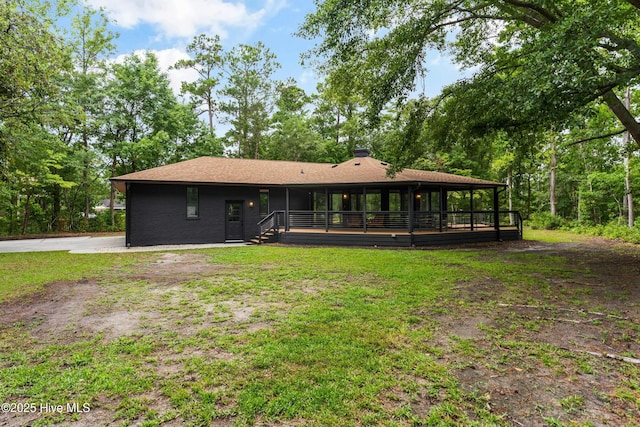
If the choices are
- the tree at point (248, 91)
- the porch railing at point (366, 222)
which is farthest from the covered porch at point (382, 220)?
the tree at point (248, 91)

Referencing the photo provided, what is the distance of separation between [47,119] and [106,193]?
14.8 meters

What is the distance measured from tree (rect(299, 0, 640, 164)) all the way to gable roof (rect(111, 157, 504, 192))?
3.64 meters

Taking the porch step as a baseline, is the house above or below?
above

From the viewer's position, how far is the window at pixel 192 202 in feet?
47.8

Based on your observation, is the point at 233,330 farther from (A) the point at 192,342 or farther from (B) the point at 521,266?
(B) the point at 521,266

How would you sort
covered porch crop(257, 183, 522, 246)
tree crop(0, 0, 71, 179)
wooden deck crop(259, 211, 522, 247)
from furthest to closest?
1. covered porch crop(257, 183, 522, 246)
2. wooden deck crop(259, 211, 522, 247)
3. tree crop(0, 0, 71, 179)

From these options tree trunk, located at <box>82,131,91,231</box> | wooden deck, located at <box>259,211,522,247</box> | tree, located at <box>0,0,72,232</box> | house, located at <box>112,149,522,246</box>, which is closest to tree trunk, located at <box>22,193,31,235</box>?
tree trunk, located at <box>82,131,91,231</box>

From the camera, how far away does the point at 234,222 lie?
1543 cm

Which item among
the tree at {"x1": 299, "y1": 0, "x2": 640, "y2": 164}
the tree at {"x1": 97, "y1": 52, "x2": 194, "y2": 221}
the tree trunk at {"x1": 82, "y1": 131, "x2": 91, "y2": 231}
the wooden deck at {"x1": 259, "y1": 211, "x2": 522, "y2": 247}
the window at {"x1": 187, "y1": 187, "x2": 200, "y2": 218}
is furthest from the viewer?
the tree at {"x1": 97, "y1": 52, "x2": 194, "y2": 221}

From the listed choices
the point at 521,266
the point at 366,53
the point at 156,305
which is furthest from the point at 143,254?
the point at 521,266

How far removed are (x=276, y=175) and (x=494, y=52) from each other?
36.0 ft

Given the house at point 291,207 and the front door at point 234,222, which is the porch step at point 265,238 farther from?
the front door at point 234,222

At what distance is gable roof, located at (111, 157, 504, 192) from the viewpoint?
528 inches

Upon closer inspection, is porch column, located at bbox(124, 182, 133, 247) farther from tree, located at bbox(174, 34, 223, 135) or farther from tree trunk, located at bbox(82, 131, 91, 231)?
tree, located at bbox(174, 34, 223, 135)
